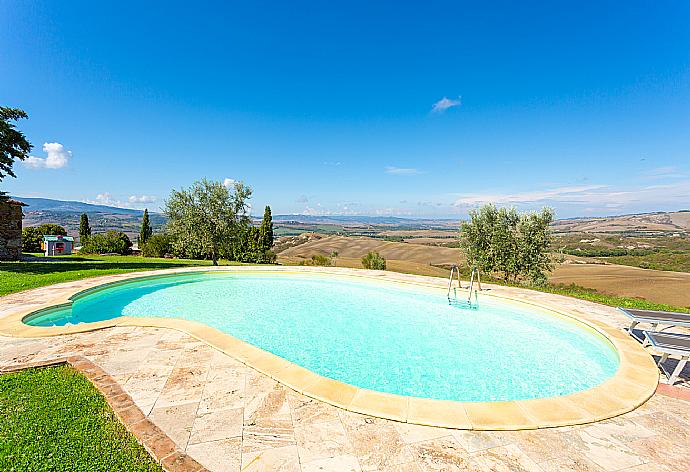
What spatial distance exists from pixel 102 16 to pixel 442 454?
1755 cm

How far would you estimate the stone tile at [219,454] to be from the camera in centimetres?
247

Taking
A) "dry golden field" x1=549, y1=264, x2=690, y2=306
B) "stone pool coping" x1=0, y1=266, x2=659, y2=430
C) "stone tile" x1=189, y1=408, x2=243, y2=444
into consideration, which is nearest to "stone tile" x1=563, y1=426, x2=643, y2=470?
"stone pool coping" x1=0, y1=266, x2=659, y2=430

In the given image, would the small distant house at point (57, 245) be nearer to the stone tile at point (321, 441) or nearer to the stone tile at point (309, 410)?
the stone tile at point (309, 410)

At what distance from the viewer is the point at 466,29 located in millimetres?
16062

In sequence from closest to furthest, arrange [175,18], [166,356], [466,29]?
[166,356], [175,18], [466,29]

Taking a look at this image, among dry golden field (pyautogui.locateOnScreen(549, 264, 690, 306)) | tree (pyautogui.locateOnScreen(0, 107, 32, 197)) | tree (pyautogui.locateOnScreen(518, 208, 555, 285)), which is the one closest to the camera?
tree (pyautogui.locateOnScreen(0, 107, 32, 197))

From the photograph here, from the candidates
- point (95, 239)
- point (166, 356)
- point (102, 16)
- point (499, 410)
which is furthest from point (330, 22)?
point (95, 239)

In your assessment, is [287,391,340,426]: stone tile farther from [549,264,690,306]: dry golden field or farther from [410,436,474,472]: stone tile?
[549,264,690,306]: dry golden field

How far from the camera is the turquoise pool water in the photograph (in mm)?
5199

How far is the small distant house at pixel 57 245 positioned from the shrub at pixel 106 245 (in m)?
1.73

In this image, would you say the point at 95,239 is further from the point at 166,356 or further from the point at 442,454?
the point at 442,454

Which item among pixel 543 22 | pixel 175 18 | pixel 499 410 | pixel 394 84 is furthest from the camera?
pixel 394 84

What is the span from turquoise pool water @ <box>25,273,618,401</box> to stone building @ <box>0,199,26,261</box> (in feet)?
A: 41.3

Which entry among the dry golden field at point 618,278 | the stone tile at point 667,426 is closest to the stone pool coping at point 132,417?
the stone tile at point 667,426
